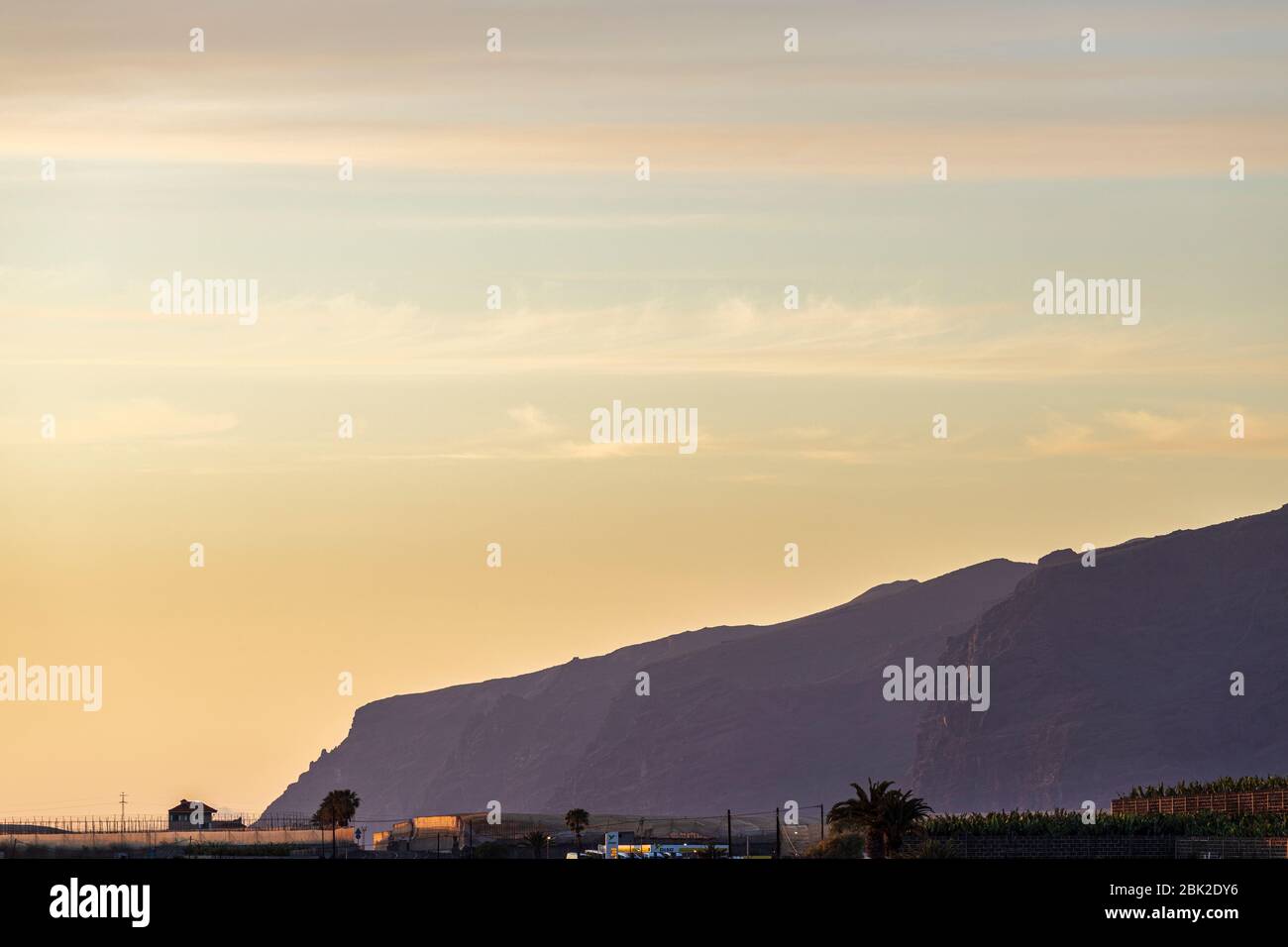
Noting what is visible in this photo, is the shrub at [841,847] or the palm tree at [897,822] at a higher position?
the palm tree at [897,822]

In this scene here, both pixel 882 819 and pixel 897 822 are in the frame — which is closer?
pixel 897 822
